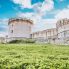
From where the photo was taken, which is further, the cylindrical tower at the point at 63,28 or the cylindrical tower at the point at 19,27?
the cylindrical tower at the point at 19,27

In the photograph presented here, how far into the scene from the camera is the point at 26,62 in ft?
31.5

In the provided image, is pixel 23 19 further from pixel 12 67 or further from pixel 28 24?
pixel 12 67

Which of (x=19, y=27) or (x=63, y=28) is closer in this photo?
(x=63, y=28)

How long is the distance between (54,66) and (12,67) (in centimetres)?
178

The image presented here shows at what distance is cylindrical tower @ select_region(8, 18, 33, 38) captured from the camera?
52812mm

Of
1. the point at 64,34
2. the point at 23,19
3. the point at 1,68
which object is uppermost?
the point at 23,19

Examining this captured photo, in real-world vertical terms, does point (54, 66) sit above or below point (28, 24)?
below

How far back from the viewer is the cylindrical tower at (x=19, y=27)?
52.8 m

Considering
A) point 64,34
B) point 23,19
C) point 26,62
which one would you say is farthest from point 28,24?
point 26,62

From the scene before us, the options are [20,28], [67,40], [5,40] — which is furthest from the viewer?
[20,28]

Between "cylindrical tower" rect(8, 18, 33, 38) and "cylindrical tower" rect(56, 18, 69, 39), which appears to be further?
"cylindrical tower" rect(8, 18, 33, 38)

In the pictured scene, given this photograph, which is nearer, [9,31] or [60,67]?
[60,67]

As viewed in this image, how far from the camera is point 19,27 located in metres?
53.4

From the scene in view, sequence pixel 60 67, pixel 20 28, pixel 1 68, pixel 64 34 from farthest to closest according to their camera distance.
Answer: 1. pixel 20 28
2. pixel 64 34
3. pixel 1 68
4. pixel 60 67
